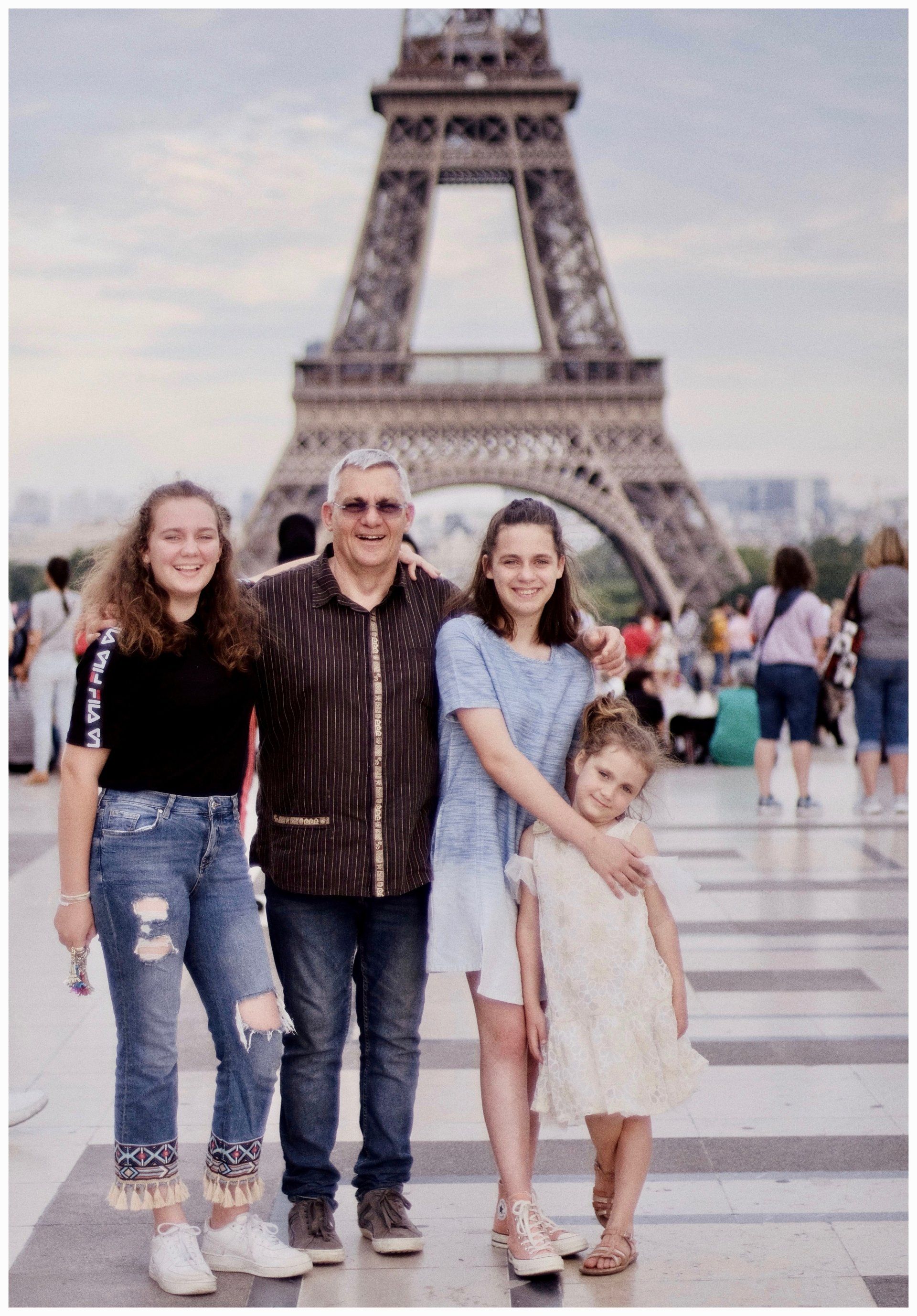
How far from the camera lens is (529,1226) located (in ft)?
9.68

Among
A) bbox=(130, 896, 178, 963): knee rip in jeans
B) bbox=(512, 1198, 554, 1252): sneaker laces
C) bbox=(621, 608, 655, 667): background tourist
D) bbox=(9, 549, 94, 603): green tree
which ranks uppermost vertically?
bbox=(9, 549, 94, 603): green tree

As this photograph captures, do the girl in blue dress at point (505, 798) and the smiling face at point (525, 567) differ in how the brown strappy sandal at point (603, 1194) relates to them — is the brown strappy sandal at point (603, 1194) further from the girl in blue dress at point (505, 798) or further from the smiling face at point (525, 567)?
the smiling face at point (525, 567)

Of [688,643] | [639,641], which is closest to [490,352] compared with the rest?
[688,643]

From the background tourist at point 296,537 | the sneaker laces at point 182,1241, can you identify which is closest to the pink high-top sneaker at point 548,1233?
the sneaker laces at point 182,1241

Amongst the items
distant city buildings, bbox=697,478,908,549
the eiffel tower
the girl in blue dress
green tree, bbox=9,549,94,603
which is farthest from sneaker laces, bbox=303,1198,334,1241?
distant city buildings, bbox=697,478,908,549

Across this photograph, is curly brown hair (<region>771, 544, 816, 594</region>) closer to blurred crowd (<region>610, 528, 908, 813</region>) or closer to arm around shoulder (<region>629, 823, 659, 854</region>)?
blurred crowd (<region>610, 528, 908, 813</region>)

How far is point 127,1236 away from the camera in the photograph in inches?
125

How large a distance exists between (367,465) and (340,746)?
0.59 m

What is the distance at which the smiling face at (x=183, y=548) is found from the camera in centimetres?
294

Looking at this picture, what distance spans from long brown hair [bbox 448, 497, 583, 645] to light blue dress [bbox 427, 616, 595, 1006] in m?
0.04

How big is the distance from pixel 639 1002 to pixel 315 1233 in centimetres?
84

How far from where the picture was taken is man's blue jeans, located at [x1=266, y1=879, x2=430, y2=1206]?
10.2ft

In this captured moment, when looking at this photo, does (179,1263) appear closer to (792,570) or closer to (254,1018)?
(254,1018)

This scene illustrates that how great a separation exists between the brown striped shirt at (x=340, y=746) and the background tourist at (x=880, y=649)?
575 centimetres
